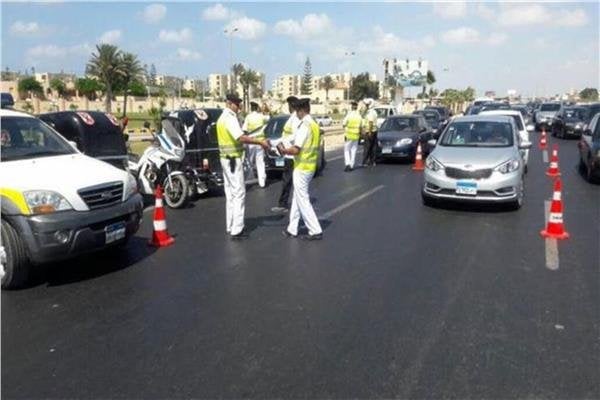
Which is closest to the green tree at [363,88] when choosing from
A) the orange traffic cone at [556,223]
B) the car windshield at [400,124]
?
the car windshield at [400,124]

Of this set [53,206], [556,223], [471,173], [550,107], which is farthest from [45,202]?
[550,107]

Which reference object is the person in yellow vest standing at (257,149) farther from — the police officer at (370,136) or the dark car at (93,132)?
the police officer at (370,136)

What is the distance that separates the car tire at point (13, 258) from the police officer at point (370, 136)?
41.4 feet

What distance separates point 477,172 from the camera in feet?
30.5

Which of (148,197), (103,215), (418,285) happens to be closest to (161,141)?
(148,197)

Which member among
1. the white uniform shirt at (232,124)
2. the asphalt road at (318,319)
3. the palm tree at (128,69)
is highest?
the palm tree at (128,69)

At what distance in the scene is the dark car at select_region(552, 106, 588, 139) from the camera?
90.5ft

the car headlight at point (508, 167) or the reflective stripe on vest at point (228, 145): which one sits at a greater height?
the reflective stripe on vest at point (228, 145)

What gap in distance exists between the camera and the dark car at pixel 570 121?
2760 centimetres

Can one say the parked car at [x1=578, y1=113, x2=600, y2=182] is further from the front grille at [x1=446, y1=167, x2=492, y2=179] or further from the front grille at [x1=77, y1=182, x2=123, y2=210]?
the front grille at [x1=77, y1=182, x2=123, y2=210]

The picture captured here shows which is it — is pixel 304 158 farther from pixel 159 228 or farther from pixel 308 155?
pixel 159 228

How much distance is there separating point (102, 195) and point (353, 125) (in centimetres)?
1073

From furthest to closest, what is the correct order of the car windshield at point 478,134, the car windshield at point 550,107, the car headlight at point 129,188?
the car windshield at point 550,107, the car windshield at point 478,134, the car headlight at point 129,188

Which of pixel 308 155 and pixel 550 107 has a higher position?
pixel 550 107
